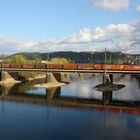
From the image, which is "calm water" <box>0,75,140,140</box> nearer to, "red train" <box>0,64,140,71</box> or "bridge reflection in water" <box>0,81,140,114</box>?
"bridge reflection in water" <box>0,81,140,114</box>

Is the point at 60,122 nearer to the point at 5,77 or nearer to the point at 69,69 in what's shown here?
the point at 69,69

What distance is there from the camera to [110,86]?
10712 cm

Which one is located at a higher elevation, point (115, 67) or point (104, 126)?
point (115, 67)

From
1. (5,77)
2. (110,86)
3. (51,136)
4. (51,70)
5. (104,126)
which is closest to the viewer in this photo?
(51,136)

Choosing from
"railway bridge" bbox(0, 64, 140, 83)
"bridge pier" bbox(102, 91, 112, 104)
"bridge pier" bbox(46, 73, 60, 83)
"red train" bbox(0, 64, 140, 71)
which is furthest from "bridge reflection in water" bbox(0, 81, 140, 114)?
"bridge pier" bbox(46, 73, 60, 83)

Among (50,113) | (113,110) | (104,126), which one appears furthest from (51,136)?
(113,110)

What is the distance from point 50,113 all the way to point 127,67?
167 ft

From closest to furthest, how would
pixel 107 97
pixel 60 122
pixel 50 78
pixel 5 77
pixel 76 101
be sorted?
1. pixel 60 122
2. pixel 76 101
3. pixel 107 97
4. pixel 50 78
5. pixel 5 77

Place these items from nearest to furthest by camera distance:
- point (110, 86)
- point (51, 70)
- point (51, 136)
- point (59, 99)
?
point (51, 136) < point (59, 99) < point (110, 86) < point (51, 70)

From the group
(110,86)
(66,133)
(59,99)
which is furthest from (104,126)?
(110,86)

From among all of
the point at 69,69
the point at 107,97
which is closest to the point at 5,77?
the point at 69,69

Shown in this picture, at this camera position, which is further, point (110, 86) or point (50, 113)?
point (110, 86)

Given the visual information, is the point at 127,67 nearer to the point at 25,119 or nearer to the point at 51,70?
the point at 51,70

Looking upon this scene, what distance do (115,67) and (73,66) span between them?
15886mm
